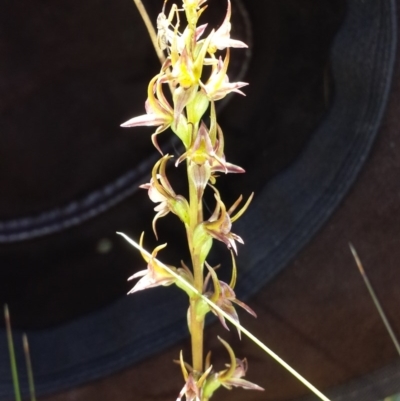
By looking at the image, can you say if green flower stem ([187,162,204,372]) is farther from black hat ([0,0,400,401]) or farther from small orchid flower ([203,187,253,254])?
black hat ([0,0,400,401])

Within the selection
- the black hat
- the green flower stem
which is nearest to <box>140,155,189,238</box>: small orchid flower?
the green flower stem

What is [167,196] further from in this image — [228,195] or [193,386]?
[228,195]

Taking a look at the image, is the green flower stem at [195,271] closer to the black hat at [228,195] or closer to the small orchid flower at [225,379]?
the small orchid flower at [225,379]

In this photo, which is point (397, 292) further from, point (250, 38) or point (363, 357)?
point (250, 38)

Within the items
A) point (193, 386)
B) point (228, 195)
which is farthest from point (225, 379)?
point (228, 195)

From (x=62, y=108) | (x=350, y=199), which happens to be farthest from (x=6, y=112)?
(x=350, y=199)

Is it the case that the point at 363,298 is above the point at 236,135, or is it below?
below

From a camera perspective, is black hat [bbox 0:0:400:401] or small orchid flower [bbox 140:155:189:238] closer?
small orchid flower [bbox 140:155:189:238]

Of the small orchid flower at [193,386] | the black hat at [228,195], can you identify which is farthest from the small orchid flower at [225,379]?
the black hat at [228,195]
